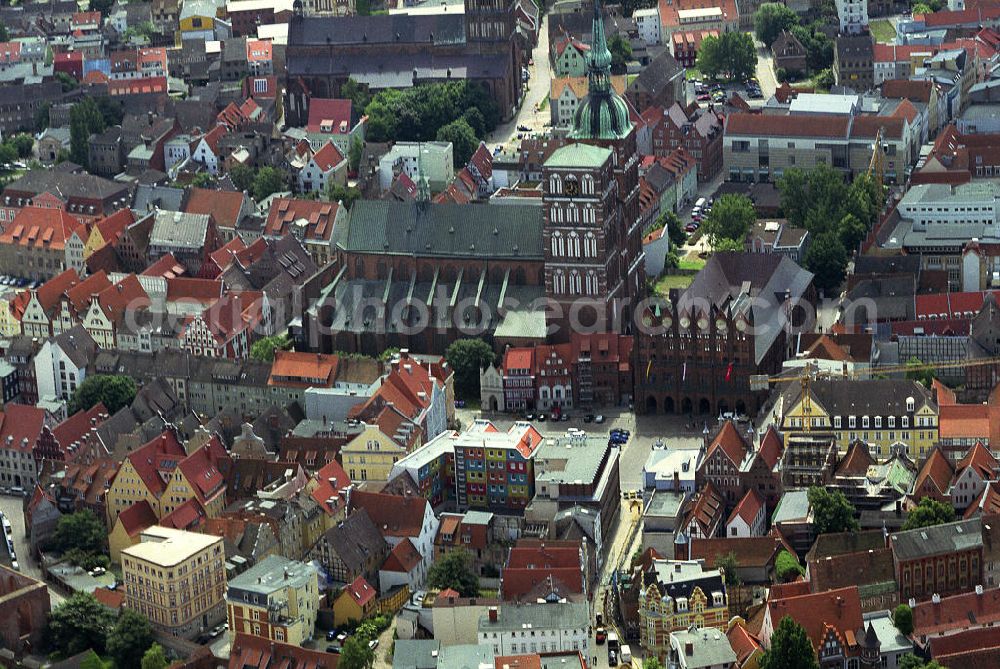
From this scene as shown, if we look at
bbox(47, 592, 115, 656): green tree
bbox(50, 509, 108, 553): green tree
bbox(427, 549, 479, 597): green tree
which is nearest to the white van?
bbox(427, 549, 479, 597): green tree

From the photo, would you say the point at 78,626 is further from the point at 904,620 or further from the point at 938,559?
the point at 938,559

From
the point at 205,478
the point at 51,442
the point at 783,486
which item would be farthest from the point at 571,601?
the point at 51,442

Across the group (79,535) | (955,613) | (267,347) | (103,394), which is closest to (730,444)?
(955,613)

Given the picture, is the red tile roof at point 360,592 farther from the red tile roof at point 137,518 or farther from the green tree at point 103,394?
the green tree at point 103,394

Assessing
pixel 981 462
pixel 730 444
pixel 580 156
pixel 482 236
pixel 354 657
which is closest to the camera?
pixel 354 657

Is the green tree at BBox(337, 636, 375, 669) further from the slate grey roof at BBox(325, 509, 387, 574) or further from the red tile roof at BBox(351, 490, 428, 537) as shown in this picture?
the red tile roof at BBox(351, 490, 428, 537)

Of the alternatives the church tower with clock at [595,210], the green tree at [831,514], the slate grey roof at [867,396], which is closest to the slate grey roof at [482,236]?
the church tower with clock at [595,210]

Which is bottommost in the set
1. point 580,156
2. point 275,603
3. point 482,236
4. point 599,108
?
point 275,603

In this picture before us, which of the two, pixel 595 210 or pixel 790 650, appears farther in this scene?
pixel 595 210
